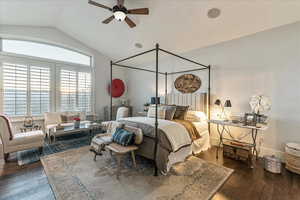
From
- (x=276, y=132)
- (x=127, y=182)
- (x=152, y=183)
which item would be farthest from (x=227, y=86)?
(x=127, y=182)

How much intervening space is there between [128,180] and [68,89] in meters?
4.31

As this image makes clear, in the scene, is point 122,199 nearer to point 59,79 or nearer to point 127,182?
point 127,182

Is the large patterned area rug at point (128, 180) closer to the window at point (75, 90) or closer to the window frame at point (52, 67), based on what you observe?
the window frame at point (52, 67)

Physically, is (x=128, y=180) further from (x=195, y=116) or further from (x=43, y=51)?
(x=43, y=51)

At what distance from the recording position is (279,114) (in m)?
2.90

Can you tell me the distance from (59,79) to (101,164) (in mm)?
3763

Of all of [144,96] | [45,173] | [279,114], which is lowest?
[45,173]

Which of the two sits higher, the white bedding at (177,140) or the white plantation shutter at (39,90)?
the white plantation shutter at (39,90)

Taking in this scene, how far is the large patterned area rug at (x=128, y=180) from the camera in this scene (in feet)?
6.10

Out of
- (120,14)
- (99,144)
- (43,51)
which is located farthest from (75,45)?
(99,144)

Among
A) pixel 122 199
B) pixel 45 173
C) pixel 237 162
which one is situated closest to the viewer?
pixel 122 199

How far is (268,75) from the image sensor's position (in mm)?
3027

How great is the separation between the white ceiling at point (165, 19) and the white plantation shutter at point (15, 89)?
128 cm

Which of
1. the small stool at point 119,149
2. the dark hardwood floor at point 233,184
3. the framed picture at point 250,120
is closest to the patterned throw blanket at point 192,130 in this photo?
the dark hardwood floor at point 233,184
